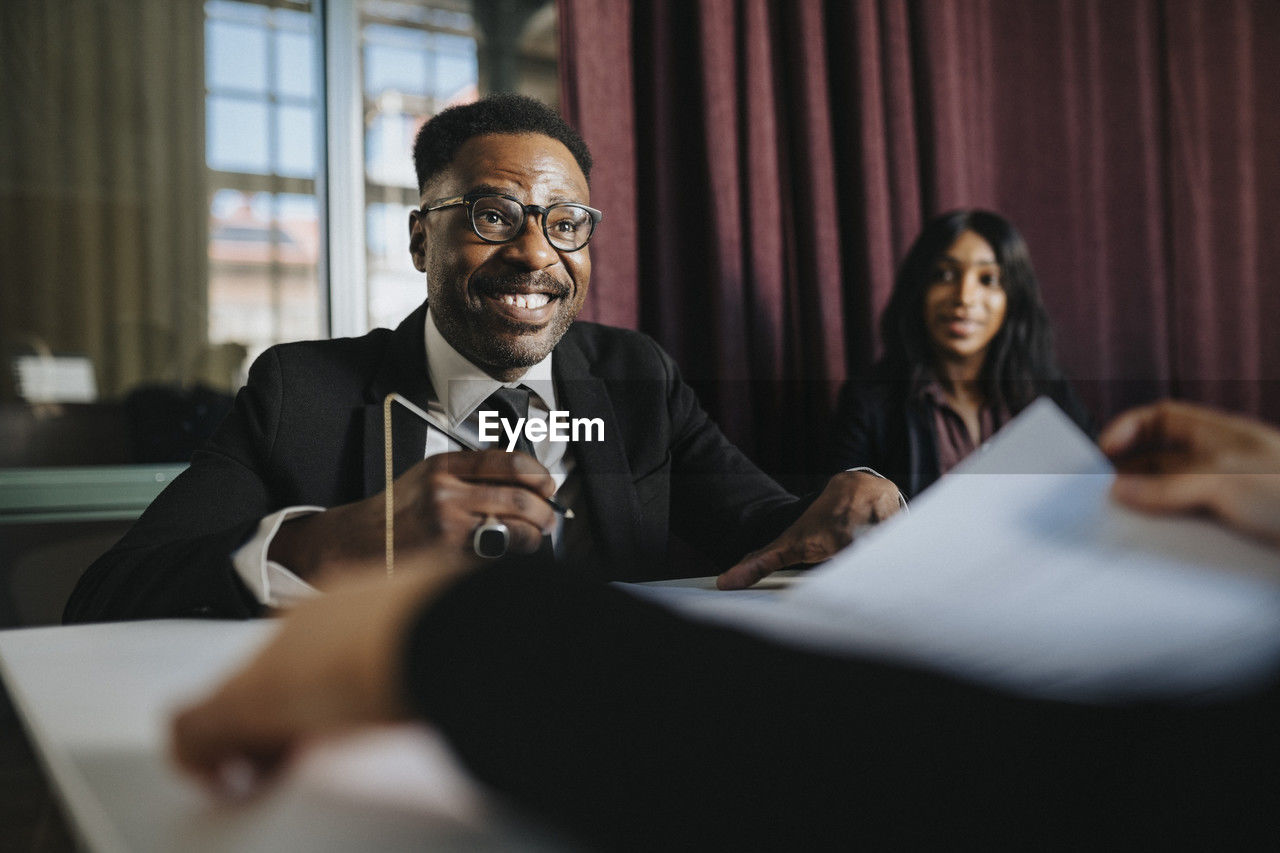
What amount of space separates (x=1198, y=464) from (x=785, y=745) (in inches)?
9.3

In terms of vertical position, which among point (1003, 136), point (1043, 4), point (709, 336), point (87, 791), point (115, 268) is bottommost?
point (87, 791)

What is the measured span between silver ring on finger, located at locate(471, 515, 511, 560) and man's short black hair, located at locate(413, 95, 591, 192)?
459 millimetres

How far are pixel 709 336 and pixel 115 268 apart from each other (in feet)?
2.85

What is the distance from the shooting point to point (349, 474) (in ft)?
1.96

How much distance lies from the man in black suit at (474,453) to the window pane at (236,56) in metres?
0.52

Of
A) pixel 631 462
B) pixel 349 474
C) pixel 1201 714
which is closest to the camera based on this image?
pixel 1201 714

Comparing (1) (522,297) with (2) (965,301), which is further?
(2) (965,301)

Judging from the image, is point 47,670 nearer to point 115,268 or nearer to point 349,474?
point 349,474

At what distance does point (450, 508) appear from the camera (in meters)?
0.42

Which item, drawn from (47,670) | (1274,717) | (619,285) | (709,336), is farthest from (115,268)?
(1274,717)

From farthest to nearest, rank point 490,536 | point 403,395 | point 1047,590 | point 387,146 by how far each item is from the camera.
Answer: point 387,146 < point 403,395 < point 490,536 < point 1047,590

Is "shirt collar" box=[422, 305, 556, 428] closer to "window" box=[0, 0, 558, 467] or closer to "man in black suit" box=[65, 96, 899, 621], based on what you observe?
"man in black suit" box=[65, 96, 899, 621]

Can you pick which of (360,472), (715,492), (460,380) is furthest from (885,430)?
(360,472)

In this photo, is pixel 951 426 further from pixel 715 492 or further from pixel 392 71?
pixel 392 71
